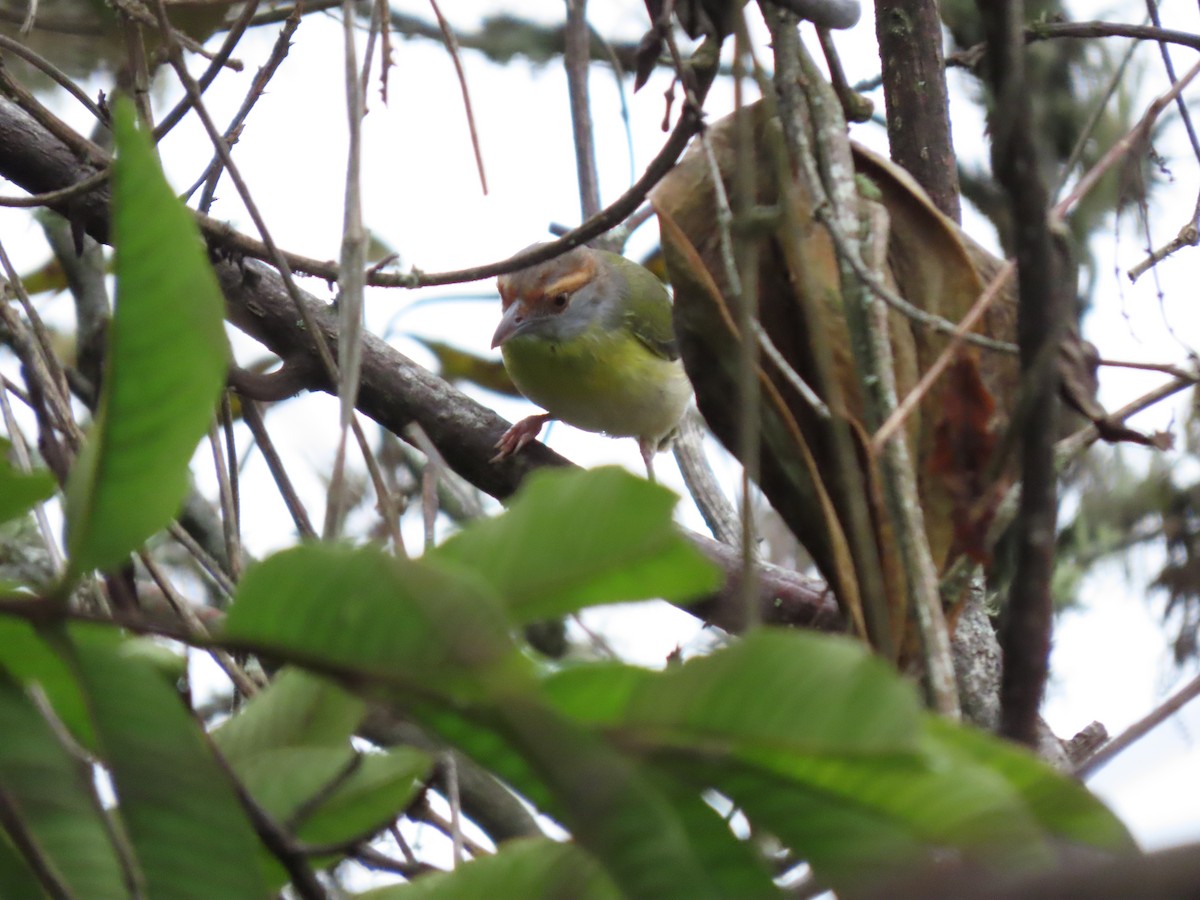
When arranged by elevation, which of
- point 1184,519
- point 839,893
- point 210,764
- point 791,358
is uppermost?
point 1184,519

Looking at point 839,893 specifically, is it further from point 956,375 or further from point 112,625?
point 956,375

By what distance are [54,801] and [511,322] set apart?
363cm

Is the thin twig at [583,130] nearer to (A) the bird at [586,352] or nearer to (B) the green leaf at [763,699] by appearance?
(A) the bird at [586,352]

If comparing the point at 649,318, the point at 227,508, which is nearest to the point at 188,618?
the point at 227,508

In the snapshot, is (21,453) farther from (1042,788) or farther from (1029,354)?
(1042,788)

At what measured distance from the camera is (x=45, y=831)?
2.99ft

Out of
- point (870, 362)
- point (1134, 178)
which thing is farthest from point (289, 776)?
point (1134, 178)

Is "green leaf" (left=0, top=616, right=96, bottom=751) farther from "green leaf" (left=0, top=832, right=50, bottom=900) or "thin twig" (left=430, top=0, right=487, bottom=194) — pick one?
"thin twig" (left=430, top=0, right=487, bottom=194)

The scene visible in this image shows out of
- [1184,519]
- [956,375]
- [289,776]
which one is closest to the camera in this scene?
[289,776]

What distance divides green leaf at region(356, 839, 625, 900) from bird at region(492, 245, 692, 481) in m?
3.34

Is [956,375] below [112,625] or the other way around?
the other way around

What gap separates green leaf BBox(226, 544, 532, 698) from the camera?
0.73 metres

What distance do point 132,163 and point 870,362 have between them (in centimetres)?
85

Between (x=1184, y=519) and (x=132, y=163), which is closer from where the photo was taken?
(x=132, y=163)
